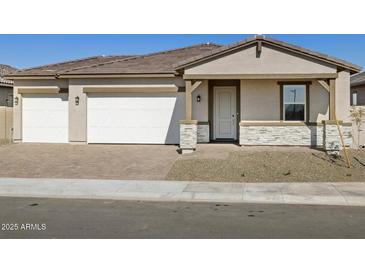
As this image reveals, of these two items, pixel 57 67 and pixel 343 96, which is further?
pixel 57 67

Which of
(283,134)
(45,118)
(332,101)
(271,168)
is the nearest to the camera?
(271,168)

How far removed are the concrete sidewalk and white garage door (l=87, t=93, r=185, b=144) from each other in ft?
23.0

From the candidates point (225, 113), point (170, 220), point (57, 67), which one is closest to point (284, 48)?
point (225, 113)

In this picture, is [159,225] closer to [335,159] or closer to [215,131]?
[335,159]

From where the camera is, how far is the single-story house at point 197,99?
16.0 metres

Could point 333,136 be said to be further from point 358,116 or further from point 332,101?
point 358,116

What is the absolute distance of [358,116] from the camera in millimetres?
17234

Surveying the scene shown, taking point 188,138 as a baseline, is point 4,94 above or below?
above

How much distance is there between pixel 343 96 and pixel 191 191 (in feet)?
34.1

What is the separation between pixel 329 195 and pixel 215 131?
9129 mm

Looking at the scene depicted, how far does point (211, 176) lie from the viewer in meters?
12.4

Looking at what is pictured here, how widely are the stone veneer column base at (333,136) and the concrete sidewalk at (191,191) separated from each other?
3888 mm

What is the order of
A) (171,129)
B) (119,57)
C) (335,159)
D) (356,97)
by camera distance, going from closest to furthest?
(335,159), (171,129), (119,57), (356,97)

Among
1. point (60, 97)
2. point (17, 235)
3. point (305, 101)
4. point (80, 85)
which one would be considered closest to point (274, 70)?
point (305, 101)
